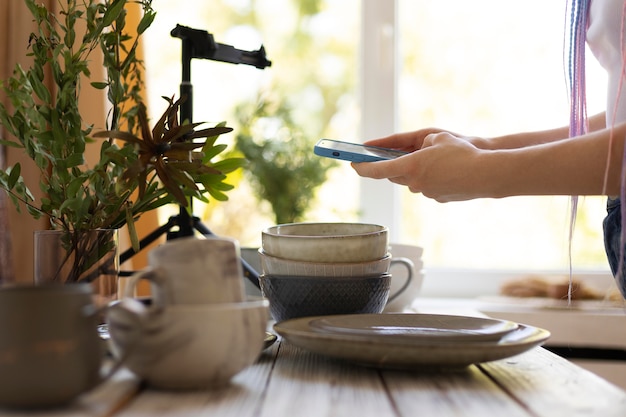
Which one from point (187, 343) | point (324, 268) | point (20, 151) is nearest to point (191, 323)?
point (187, 343)

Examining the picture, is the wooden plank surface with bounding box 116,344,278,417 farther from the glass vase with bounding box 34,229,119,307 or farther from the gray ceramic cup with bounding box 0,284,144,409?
the glass vase with bounding box 34,229,119,307

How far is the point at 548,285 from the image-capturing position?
2.12 m

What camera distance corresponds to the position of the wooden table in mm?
593

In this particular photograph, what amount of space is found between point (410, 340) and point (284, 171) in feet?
4.90

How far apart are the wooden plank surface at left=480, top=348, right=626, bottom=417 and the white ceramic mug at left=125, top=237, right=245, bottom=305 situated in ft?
0.94

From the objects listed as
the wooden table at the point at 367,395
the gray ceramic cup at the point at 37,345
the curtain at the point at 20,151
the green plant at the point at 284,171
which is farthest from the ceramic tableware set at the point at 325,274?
the green plant at the point at 284,171

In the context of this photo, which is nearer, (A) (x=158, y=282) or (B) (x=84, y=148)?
(A) (x=158, y=282)

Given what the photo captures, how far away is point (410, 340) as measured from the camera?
0.72 metres

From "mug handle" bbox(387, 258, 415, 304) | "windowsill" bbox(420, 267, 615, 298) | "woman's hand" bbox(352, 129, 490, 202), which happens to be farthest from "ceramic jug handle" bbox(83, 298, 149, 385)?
"windowsill" bbox(420, 267, 615, 298)

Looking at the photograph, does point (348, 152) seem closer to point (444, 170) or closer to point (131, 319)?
point (444, 170)

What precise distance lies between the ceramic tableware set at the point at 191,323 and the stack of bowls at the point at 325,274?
26 cm

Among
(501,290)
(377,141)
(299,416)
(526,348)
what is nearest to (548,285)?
(501,290)

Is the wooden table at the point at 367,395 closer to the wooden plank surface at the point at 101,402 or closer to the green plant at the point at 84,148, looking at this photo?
the wooden plank surface at the point at 101,402

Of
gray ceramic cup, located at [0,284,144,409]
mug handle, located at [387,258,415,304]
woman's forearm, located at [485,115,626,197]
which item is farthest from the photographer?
mug handle, located at [387,258,415,304]
